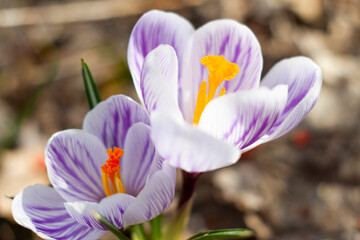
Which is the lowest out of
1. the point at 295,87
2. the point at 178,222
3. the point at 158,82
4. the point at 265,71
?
the point at 265,71

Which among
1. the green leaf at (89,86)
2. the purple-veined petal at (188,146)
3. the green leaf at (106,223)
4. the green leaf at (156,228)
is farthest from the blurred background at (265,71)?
the purple-veined petal at (188,146)

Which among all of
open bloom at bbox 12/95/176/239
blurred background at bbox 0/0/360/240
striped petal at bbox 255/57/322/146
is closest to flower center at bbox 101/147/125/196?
open bloom at bbox 12/95/176/239

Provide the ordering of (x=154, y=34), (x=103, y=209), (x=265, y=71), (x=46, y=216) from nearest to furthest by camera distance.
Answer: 1. (x=103, y=209)
2. (x=46, y=216)
3. (x=154, y=34)
4. (x=265, y=71)

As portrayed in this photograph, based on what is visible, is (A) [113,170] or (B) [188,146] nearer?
(B) [188,146]

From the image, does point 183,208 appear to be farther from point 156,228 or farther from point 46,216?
point 46,216

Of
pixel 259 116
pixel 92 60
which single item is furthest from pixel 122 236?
pixel 92 60

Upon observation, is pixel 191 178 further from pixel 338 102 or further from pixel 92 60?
pixel 92 60

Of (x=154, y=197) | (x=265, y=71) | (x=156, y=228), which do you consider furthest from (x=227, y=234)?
(x=265, y=71)
